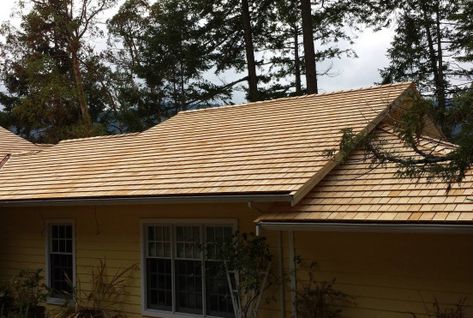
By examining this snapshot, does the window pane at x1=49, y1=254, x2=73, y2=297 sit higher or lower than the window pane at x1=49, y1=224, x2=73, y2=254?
lower

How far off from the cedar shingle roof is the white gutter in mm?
514

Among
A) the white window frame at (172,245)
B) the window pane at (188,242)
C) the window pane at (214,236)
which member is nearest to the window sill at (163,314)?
the white window frame at (172,245)

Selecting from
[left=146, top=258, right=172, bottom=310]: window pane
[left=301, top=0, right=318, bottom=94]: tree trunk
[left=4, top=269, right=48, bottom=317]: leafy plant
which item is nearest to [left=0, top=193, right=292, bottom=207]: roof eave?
[left=146, top=258, right=172, bottom=310]: window pane

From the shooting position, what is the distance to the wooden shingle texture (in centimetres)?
641

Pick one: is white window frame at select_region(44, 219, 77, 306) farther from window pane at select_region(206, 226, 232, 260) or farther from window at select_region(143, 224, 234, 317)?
window pane at select_region(206, 226, 232, 260)

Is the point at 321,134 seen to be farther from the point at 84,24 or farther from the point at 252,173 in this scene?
the point at 84,24

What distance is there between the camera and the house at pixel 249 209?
6.80m

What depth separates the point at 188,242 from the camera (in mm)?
9375

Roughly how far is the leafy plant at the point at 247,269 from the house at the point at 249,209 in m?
0.31

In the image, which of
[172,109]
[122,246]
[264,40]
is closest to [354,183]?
[122,246]

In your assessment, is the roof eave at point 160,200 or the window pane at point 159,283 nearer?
the roof eave at point 160,200

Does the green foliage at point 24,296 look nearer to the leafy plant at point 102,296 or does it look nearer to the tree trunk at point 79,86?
the leafy plant at point 102,296

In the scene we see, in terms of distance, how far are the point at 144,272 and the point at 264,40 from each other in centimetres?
1846

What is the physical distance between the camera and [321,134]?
941cm
